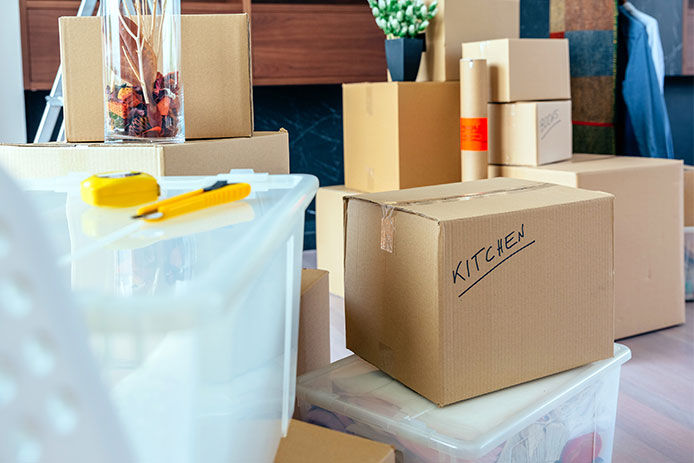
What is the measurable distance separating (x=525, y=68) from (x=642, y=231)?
2.03 feet

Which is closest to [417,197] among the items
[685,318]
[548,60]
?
[548,60]

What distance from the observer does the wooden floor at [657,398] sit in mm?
1519

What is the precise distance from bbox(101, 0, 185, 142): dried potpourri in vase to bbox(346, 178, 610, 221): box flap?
34 centimetres

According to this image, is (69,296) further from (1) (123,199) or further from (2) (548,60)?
(2) (548,60)

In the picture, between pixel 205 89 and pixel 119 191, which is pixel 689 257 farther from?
pixel 119 191

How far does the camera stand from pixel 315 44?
3.19 metres

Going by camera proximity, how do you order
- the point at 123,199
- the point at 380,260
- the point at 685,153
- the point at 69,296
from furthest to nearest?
the point at 685,153, the point at 380,260, the point at 123,199, the point at 69,296

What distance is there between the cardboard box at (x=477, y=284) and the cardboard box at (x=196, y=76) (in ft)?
1.01

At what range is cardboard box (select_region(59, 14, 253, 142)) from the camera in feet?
4.12

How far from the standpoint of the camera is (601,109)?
3.12 m

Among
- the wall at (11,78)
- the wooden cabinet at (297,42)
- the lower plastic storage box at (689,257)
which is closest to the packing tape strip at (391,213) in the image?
the lower plastic storage box at (689,257)

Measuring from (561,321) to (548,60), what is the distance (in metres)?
1.47

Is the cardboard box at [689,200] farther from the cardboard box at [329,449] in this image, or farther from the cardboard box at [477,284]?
the cardboard box at [329,449]

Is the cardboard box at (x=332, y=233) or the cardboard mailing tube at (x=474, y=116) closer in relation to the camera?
the cardboard mailing tube at (x=474, y=116)
